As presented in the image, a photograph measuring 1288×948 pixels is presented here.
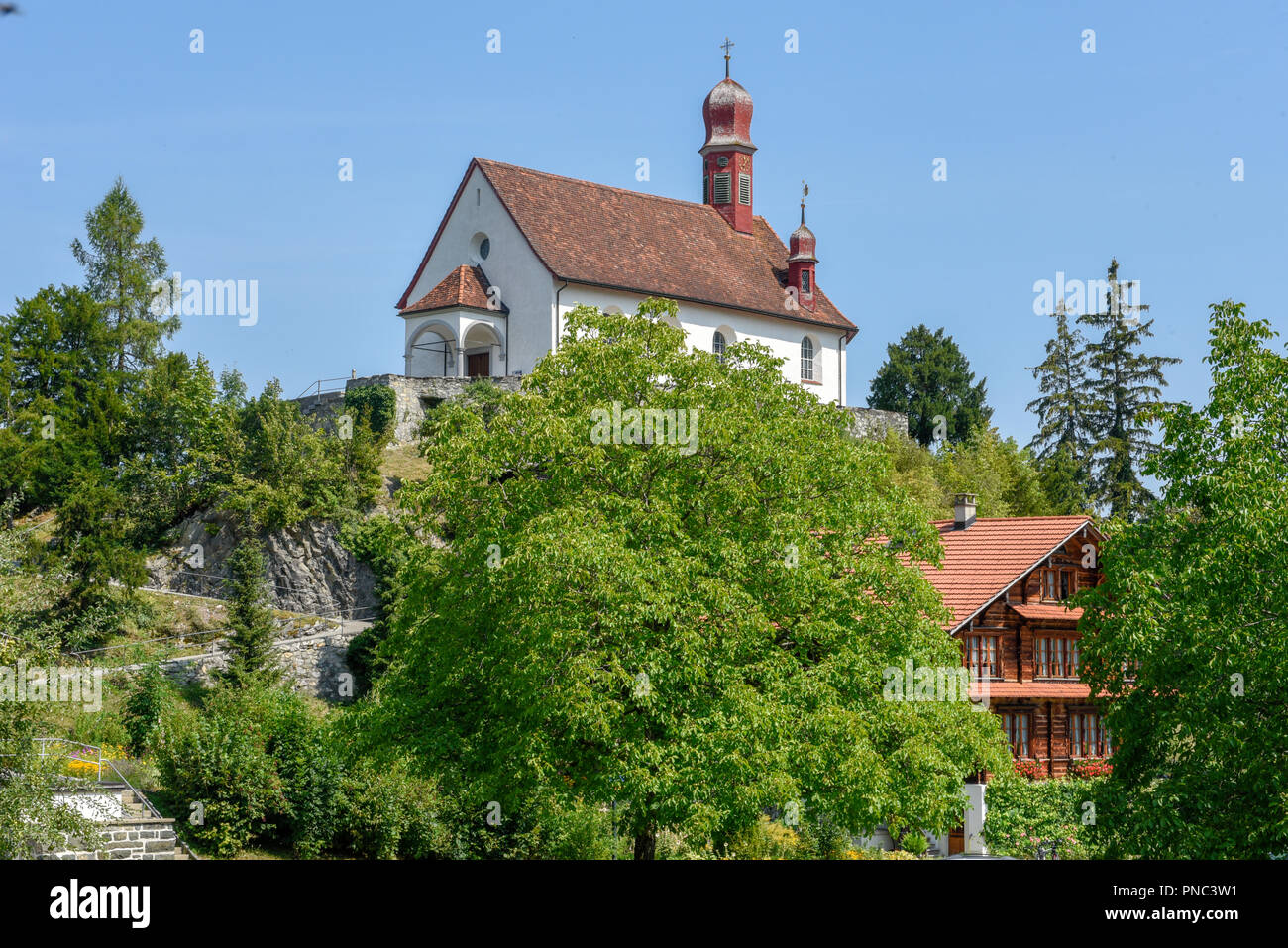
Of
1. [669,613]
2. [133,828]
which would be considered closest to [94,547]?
[133,828]

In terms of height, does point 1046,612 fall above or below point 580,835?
above

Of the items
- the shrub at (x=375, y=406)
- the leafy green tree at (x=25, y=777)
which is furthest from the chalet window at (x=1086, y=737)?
the leafy green tree at (x=25, y=777)

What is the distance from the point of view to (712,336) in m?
49.4

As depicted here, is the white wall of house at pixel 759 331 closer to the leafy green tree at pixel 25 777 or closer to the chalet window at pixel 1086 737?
the chalet window at pixel 1086 737

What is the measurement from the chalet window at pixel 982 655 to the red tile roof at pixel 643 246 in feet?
63.3

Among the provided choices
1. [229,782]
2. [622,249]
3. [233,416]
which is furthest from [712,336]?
[229,782]

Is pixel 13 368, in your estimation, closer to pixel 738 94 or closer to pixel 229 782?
pixel 229 782

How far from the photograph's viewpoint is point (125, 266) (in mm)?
53062

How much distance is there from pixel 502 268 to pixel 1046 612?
22.4 metres

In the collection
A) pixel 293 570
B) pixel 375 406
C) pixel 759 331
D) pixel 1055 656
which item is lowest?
pixel 1055 656

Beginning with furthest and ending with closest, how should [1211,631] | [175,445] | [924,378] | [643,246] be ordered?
[924,378]
[643,246]
[175,445]
[1211,631]

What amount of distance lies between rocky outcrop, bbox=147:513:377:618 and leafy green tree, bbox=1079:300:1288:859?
23868 mm

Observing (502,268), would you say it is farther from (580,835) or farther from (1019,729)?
(580,835)

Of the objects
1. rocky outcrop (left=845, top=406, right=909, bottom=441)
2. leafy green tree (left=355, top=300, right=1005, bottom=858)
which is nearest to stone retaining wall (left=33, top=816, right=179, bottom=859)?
leafy green tree (left=355, top=300, right=1005, bottom=858)
